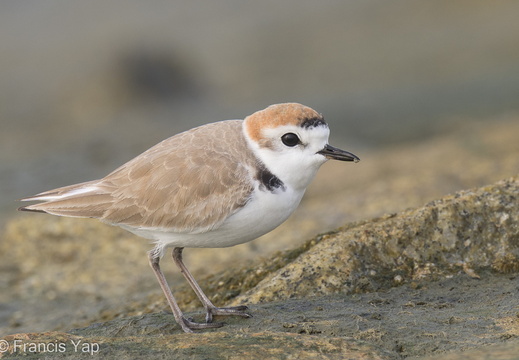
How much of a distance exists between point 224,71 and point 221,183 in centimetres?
1788

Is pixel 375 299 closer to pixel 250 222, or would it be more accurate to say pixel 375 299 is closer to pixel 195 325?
pixel 250 222

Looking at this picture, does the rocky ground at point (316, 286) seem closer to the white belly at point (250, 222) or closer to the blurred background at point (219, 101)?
the blurred background at point (219, 101)

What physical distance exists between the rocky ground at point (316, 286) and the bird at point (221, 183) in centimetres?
65

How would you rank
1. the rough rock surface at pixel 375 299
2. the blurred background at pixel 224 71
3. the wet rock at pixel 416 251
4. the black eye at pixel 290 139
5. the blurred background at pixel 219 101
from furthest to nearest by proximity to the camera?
1. the blurred background at pixel 224 71
2. the blurred background at pixel 219 101
3. the wet rock at pixel 416 251
4. the black eye at pixel 290 139
5. the rough rock surface at pixel 375 299

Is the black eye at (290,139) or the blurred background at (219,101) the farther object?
the blurred background at (219,101)

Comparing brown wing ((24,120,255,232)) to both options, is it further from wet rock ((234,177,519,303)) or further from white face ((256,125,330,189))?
wet rock ((234,177,519,303))

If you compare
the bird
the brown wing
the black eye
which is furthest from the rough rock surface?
the black eye

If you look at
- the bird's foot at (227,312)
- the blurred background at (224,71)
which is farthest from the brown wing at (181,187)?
the blurred background at (224,71)

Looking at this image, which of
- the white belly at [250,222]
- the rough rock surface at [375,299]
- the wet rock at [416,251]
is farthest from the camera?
the wet rock at [416,251]

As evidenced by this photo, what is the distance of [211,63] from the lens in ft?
77.7

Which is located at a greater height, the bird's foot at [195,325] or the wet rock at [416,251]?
the wet rock at [416,251]

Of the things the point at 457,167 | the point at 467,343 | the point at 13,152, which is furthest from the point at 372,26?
the point at 467,343

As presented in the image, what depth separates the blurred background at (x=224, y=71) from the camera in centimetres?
1816

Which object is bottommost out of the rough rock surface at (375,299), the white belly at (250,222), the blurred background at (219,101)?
the rough rock surface at (375,299)
